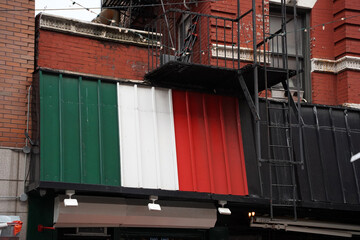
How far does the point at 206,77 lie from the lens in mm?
11711

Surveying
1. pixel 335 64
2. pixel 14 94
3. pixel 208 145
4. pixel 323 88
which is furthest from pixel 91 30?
pixel 335 64

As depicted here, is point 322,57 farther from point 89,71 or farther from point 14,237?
point 14,237

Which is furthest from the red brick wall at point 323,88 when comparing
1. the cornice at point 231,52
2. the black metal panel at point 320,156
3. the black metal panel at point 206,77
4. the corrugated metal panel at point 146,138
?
the corrugated metal panel at point 146,138

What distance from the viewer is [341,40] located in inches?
576

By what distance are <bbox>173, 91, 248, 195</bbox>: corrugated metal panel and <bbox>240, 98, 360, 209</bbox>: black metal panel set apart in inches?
9.7

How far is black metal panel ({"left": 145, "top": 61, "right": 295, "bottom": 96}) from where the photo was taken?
11211 mm

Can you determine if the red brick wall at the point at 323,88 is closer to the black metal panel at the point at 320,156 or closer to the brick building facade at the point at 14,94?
the black metal panel at the point at 320,156

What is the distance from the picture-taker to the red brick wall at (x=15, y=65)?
35.5 ft

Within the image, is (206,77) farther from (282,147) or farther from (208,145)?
(282,147)

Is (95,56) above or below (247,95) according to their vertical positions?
above

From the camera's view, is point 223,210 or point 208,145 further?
point 208,145

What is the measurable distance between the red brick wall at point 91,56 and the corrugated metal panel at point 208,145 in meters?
1.42

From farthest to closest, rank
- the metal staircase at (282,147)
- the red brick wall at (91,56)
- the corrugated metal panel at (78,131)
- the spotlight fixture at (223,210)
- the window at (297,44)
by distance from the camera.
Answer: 1. the window at (297,44)
2. the red brick wall at (91,56)
3. the metal staircase at (282,147)
4. the spotlight fixture at (223,210)
5. the corrugated metal panel at (78,131)

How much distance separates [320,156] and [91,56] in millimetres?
5063
